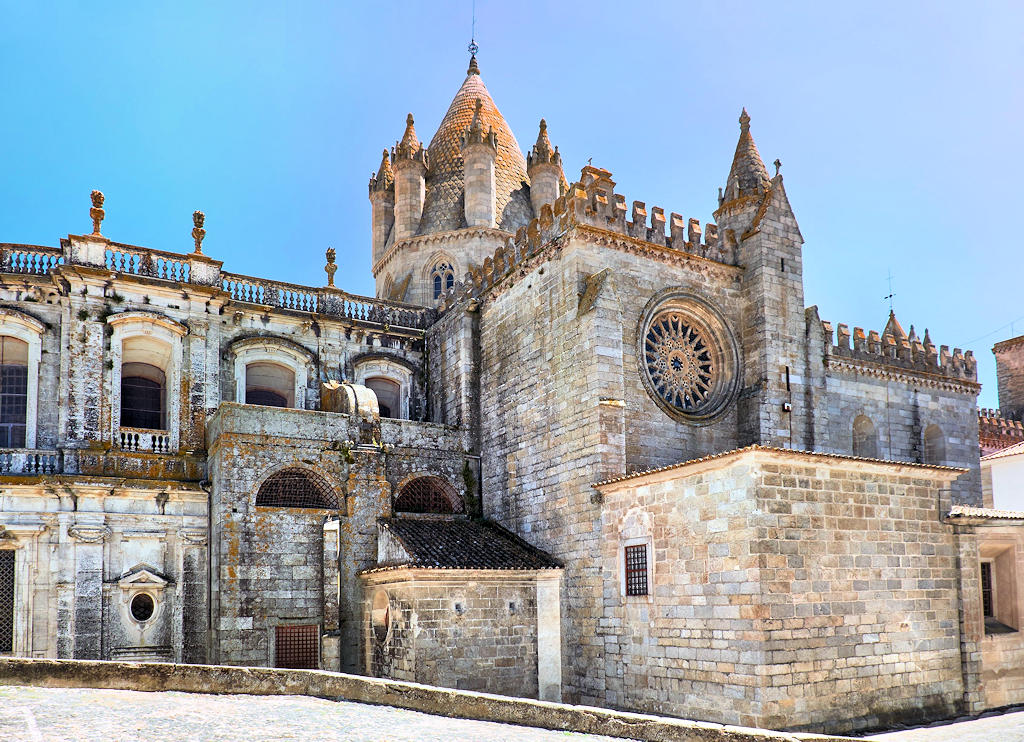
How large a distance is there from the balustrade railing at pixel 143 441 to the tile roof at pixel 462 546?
5660 millimetres

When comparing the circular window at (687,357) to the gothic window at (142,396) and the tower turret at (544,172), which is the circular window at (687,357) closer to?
the tower turret at (544,172)

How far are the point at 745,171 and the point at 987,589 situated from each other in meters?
11.3

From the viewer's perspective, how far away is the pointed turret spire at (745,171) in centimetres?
2220

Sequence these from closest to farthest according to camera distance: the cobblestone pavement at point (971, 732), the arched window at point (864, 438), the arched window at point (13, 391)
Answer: the cobblestone pavement at point (971, 732), the arched window at point (13, 391), the arched window at point (864, 438)

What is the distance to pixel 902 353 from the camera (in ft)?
81.3

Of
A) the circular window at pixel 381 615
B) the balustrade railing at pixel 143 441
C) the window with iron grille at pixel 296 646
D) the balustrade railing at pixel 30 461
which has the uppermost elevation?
the balustrade railing at pixel 143 441

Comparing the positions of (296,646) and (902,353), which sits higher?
(902,353)

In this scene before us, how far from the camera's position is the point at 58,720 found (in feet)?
31.3

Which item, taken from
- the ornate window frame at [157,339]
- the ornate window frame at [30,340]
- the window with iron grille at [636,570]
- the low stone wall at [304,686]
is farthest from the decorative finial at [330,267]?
the low stone wall at [304,686]

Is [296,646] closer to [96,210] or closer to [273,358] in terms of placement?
[273,358]

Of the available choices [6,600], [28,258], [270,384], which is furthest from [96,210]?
[6,600]

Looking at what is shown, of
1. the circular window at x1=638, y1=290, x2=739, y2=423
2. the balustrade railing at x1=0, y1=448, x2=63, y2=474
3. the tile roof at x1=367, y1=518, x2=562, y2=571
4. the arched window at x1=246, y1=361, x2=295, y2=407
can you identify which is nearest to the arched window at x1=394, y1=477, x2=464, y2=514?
the tile roof at x1=367, y1=518, x2=562, y2=571

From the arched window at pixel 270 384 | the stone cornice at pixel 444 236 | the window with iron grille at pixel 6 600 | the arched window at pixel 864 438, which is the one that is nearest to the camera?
the window with iron grille at pixel 6 600

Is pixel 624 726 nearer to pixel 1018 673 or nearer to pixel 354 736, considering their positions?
pixel 354 736
